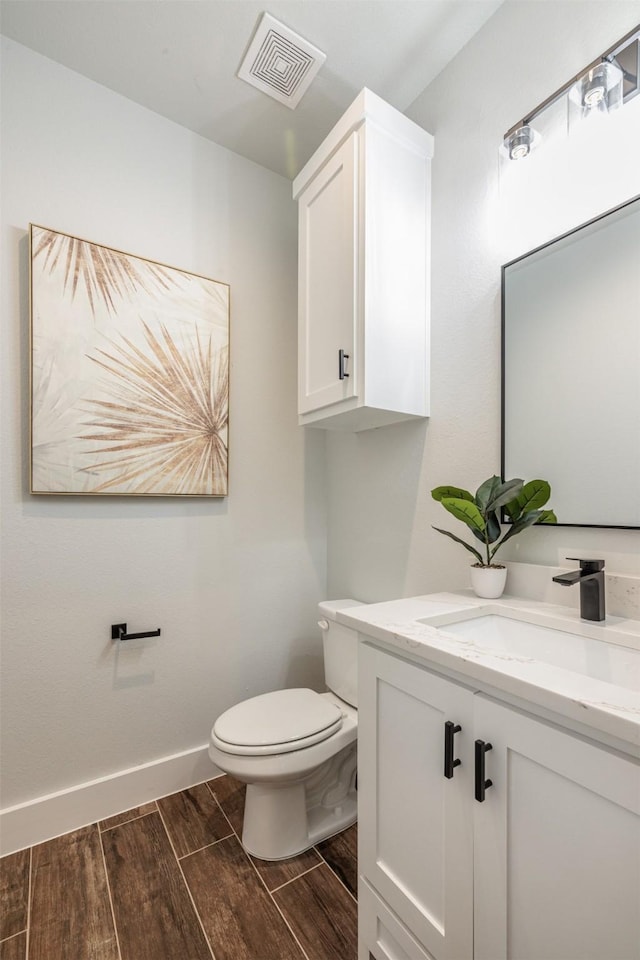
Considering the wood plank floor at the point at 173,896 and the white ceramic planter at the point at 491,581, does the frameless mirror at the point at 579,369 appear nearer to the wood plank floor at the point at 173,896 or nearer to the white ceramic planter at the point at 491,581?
the white ceramic planter at the point at 491,581

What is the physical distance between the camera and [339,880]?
4.31 feet

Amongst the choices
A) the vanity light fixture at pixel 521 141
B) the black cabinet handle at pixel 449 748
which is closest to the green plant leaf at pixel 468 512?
the black cabinet handle at pixel 449 748

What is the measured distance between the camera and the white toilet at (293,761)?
4.35 feet

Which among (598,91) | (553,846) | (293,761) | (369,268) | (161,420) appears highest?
Answer: (598,91)

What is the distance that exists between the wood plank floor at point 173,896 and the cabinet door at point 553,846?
66 cm

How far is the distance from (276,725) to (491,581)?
820 millimetres

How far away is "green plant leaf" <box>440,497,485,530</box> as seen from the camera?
1.18 meters

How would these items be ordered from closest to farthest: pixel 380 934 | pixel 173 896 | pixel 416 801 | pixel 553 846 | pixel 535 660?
pixel 553 846 → pixel 535 660 → pixel 416 801 → pixel 380 934 → pixel 173 896

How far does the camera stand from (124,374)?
164 centimetres

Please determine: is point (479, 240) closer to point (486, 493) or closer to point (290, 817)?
point (486, 493)

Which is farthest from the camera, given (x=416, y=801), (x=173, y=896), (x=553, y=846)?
(x=173, y=896)

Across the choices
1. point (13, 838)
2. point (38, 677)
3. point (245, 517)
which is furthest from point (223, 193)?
point (13, 838)

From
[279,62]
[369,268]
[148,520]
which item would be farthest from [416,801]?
[279,62]

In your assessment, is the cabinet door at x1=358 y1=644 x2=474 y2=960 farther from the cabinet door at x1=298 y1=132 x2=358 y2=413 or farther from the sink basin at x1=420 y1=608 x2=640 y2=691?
the cabinet door at x1=298 y1=132 x2=358 y2=413
